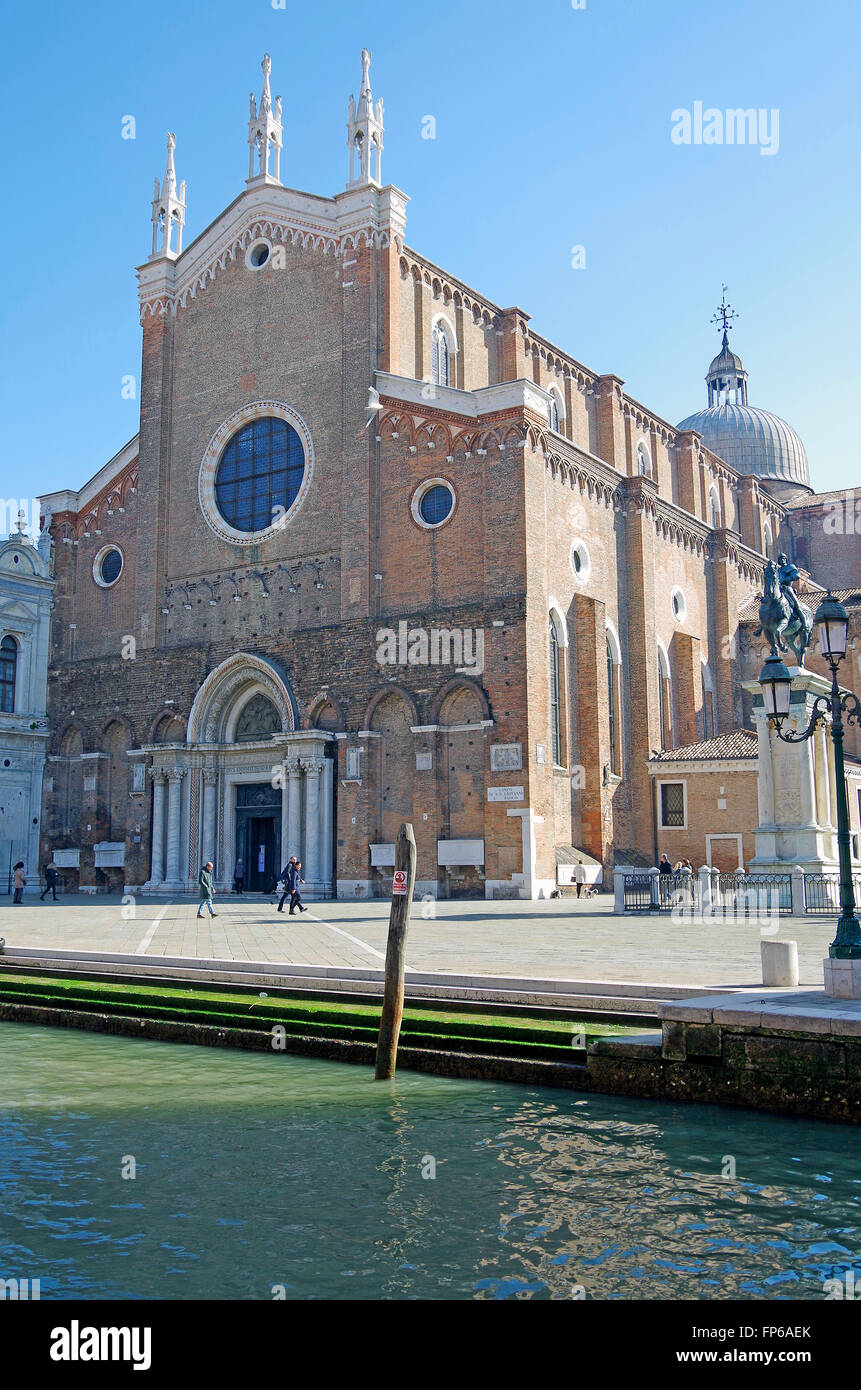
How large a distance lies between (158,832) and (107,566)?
8.93m

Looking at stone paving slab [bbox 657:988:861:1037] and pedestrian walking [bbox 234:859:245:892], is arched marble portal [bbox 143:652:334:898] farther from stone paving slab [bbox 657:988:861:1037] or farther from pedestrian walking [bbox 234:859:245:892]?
stone paving slab [bbox 657:988:861:1037]

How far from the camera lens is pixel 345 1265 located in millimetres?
6328

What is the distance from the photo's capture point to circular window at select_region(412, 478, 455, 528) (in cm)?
2877

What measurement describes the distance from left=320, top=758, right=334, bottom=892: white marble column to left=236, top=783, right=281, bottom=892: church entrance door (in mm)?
2422

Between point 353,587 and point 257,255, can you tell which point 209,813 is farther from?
point 257,255

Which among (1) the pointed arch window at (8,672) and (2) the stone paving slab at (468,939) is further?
(1) the pointed arch window at (8,672)

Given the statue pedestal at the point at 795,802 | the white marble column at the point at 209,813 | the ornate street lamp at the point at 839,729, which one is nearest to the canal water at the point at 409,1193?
the ornate street lamp at the point at 839,729

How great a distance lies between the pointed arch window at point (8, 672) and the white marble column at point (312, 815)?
11554mm

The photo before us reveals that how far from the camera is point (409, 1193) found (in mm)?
7559

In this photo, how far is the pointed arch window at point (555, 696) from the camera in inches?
1142

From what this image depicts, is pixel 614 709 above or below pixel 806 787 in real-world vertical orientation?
above

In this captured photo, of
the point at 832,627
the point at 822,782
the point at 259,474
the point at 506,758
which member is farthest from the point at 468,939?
the point at 259,474

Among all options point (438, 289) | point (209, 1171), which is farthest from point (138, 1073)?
point (438, 289)

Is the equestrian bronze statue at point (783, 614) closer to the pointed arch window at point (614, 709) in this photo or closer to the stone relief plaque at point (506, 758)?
the stone relief plaque at point (506, 758)
